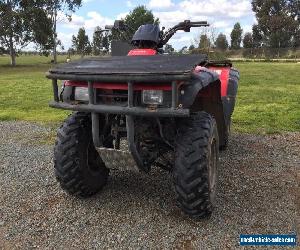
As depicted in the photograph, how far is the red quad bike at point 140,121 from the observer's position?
12.3ft

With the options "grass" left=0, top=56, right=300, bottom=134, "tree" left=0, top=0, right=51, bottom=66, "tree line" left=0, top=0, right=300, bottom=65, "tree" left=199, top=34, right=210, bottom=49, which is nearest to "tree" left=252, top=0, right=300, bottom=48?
"tree line" left=0, top=0, right=300, bottom=65

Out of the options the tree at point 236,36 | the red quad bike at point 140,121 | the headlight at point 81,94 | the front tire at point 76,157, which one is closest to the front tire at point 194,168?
the red quad bike at point 140,121

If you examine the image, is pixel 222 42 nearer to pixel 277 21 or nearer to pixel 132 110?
pixel 277 21

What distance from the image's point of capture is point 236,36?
76.8 m

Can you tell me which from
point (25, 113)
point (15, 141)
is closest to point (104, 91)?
point (15, 141)

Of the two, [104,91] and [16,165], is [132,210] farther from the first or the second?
[16,165]

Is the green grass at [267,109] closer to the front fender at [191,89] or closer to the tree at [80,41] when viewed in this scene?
the front fender at [191,89]

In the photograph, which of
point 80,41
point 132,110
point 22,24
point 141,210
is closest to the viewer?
point 132,110

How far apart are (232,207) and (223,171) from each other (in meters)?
1.23

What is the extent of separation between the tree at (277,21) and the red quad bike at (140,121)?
67.1m

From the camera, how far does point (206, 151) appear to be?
399 centimetres

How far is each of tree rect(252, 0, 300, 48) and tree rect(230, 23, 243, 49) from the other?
376cm

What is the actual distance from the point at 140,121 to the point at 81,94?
60 centimetres

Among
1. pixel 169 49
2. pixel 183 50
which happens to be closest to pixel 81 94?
pixel 169 49
